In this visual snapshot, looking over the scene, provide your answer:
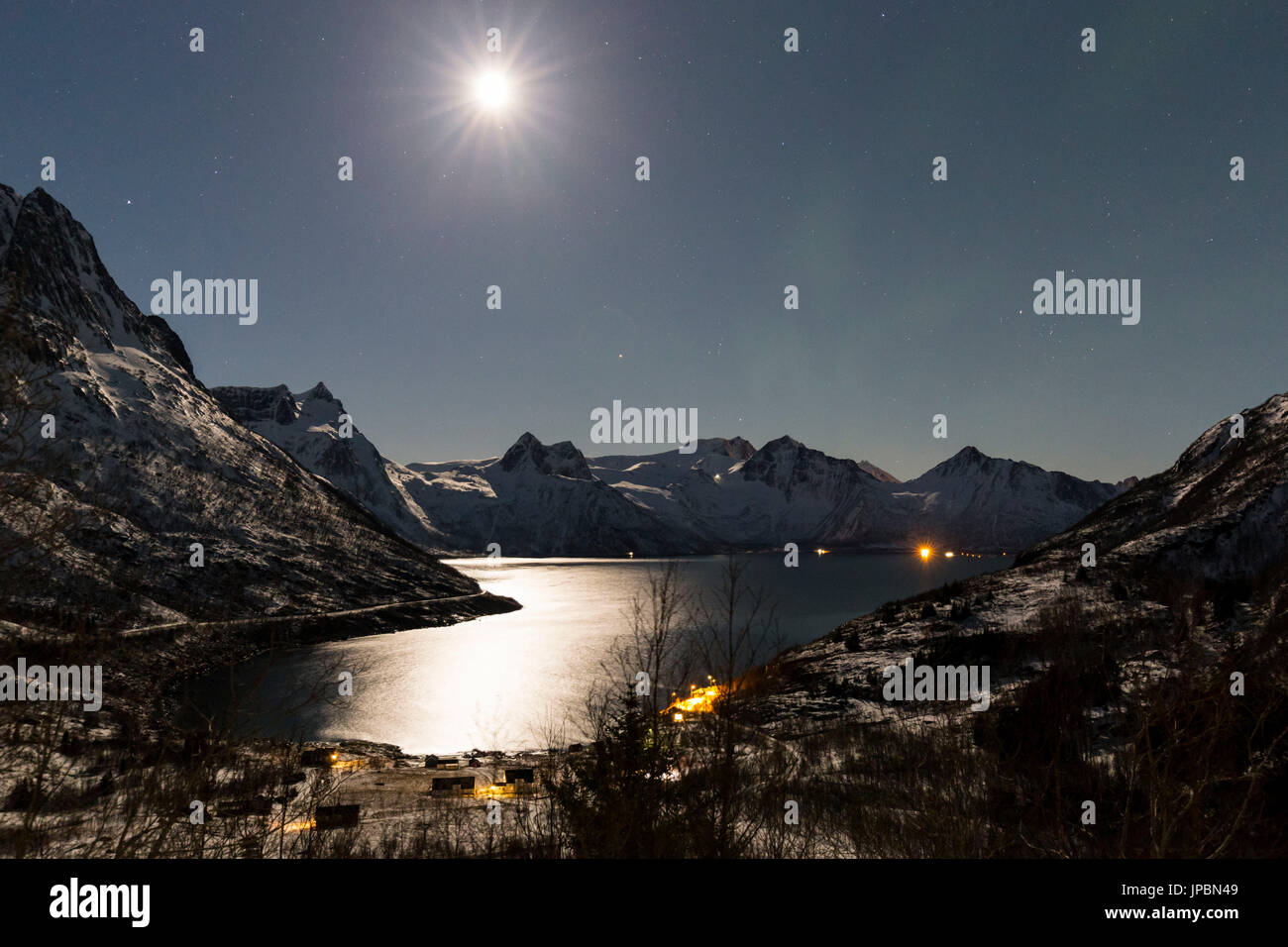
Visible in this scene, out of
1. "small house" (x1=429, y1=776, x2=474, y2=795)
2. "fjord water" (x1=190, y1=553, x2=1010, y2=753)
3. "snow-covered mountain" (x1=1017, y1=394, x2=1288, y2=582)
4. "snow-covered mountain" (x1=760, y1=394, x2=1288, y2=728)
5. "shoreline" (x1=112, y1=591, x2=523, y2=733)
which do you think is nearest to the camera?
"small house" (x1=429, y1=776, x2=474, y2=795)

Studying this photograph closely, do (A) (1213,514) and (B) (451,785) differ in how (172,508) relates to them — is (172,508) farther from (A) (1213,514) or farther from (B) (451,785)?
(A) (1213,514)

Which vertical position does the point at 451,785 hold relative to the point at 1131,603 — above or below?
below

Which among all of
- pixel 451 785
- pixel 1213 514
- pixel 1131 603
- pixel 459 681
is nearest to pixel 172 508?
pixel 459 681

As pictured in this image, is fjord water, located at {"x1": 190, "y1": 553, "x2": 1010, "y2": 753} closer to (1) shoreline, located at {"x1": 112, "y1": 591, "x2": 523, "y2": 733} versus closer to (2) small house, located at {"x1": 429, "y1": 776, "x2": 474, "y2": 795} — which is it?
(1) shoreline, located at {"x1": 112, "y1": 591, "x2": 523, "y2": 733}

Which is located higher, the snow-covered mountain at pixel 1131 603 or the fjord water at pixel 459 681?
the snow-covered mountain at pixel 1131 603

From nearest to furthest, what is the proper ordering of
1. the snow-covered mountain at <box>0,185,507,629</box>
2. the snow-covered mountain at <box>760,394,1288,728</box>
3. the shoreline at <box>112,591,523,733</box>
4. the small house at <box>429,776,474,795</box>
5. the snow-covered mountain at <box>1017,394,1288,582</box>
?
the small house at <box>429,776,474,795</box>, the snow-covered mountain at <box>760,394,1288,728</box>, the snow-covered mountain at <box>1017,394,1288,582</box>, the shoreline at <box>112,591,523,733</box>, the snow-covered mountain at <box>0,185,507,629</box>

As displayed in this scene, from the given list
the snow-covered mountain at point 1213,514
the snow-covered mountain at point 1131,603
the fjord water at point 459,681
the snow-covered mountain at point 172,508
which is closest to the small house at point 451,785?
the fjord water at point 459,681

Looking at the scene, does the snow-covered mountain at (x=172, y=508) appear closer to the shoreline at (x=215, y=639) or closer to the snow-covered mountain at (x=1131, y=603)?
the shoreline at (x=215, y=639)

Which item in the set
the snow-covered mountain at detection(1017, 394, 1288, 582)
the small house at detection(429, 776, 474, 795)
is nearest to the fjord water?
the small house at detection(429, 776, 474, 795)
